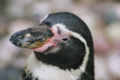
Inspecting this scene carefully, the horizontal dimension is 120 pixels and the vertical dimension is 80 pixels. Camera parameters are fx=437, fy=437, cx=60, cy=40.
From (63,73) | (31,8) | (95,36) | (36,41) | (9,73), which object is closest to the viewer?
(36,41)

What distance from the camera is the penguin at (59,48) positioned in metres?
2.05

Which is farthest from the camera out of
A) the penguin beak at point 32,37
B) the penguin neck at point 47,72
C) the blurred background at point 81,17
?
the blurred background at point 81,17

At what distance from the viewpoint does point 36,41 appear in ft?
6.56

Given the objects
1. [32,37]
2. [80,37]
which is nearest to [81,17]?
[80,37]

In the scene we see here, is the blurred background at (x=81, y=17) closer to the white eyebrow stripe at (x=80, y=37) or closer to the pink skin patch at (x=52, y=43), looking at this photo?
the white eyebrow stripe at (x=80, y=37)

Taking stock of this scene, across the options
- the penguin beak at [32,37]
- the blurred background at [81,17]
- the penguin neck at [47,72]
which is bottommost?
the penguin neck at [47,72]

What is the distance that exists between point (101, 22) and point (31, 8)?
2.46 feet

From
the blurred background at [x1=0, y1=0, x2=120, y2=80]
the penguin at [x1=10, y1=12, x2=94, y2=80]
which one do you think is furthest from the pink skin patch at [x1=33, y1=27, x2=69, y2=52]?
the blurred background at [x1=0, y1=0, x2=120, y2=80]

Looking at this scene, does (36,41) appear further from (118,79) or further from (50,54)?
(118,79)

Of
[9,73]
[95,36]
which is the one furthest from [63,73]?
[95,36]

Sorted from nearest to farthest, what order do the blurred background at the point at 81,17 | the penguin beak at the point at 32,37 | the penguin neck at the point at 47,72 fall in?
1. the penguin beak at the point at 32,37
2. the penguin neck at the point at 47,72
3. the blurred background at the point at 81,17

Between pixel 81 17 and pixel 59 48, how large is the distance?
2256 mm

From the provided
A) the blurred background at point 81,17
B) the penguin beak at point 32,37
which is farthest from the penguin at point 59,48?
the blurred background at point 81,17

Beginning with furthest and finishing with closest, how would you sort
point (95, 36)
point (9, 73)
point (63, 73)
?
point (95, 36)
point (9, 73)
point (63, 73)
